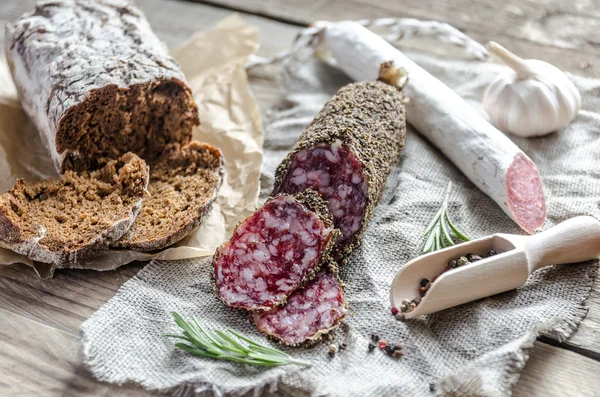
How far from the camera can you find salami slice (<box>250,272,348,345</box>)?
10.1ft

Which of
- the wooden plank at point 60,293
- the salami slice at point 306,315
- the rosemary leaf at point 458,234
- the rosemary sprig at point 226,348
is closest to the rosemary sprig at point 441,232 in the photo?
the rosemary leaf at point 458,234

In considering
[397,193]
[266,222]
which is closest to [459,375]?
[266,222]

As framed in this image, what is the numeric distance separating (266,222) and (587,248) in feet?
5.16

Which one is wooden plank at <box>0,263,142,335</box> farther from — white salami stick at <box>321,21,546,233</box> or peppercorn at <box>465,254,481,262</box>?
white salami stick at <box>321,21,546,233</box>

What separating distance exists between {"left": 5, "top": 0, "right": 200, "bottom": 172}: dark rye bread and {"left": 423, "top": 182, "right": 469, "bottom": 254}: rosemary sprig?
1.64m

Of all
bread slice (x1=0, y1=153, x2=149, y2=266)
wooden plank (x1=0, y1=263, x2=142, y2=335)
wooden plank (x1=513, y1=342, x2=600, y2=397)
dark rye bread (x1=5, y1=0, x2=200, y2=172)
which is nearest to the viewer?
wooden plank (x1=513, y1=342, x2=600, y2=397)

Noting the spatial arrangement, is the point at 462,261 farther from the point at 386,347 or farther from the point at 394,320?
the point at 386,347

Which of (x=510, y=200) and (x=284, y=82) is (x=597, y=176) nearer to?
(x=510, y=200)

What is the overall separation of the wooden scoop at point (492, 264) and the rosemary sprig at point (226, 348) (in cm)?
63

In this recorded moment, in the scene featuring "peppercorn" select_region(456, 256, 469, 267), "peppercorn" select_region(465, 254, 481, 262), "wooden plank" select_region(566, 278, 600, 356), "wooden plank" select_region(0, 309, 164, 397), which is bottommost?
"wooden plank" select_region(0, 309, 164, 397)

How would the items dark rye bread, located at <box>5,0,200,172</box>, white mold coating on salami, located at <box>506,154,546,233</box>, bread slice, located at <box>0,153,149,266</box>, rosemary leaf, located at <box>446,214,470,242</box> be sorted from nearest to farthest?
bread slice, located at <box>0,153,149,266</box>
rosemary leaf, located at <box>446,214,470,242</box>
white mold coating on salami, located at <box>506,154,546,233</box>
dark rye bread, located at <box>5,0,200,172</box>

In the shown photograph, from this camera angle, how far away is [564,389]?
9.48 feet

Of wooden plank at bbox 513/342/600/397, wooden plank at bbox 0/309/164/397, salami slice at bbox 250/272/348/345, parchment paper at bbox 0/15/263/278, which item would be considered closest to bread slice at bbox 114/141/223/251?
parchment paper at bbox 0/15/263/278

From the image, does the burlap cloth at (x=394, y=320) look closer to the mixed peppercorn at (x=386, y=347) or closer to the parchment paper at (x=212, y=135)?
the mixed peppercorn at (x=386, y=347)
